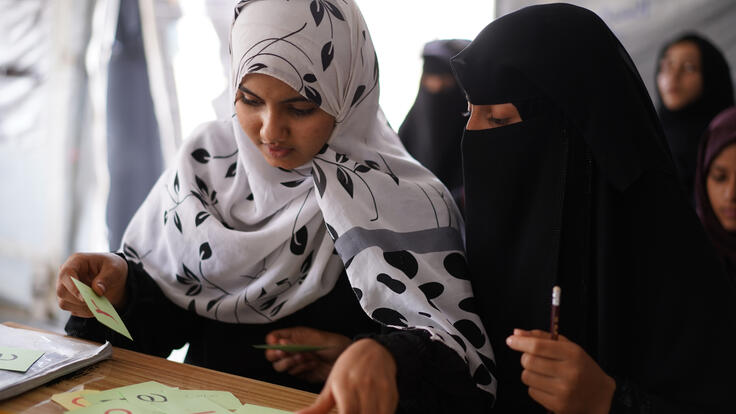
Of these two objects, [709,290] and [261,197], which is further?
[261,197]

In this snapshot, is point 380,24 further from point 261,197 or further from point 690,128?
point 261,197

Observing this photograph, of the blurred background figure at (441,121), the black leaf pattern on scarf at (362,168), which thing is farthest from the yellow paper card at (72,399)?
the blurred background figure at (441,121)

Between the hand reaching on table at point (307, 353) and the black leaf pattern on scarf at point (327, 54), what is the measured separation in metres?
0.56

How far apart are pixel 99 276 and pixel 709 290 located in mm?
1148

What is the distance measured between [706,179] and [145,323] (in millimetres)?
1923

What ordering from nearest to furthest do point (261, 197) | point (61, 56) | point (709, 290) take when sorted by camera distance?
point (709, 290), point (261, 197), point (61, 56)

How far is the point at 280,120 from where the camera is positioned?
1.25 meters

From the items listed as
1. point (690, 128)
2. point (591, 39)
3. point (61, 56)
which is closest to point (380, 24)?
point (690, 128)

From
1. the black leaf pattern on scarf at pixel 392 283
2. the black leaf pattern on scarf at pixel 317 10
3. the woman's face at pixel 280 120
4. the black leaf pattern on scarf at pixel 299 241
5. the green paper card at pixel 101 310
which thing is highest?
the black leaf pattern on scarf at pixel 317 10

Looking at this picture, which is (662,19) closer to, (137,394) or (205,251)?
(205,251)

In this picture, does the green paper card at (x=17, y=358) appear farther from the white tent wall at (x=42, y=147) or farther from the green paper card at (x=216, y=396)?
the white tent wall at (x=42, y=147)

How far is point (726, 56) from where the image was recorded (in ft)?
9.89

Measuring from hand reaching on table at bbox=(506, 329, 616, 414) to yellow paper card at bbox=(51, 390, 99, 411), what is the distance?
2.09 feet

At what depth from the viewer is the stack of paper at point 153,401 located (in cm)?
90
